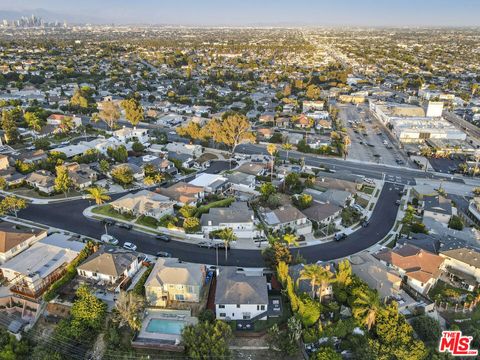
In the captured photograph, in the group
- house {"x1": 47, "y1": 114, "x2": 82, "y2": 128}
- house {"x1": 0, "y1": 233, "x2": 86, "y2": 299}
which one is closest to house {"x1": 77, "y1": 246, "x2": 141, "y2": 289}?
house {"x1": 0, "y1": 233, "x2": 86, "y2": 299}

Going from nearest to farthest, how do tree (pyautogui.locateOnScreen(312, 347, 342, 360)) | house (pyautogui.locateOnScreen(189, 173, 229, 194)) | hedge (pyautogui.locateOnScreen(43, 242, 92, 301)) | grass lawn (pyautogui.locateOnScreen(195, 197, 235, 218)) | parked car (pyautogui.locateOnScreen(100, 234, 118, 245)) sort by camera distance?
1. tree (pyautogui.locateOnScreen(312, 347, 342, 360))
2. hedge (pyautogui.locateOnScreen(43, 242, 92, 301))
3. parked car (pyautogui.locateOnScreen(100, 234, 118, 245))
4. grass lawn (pyautogui.locateOnScreen(195, 197, 235, 218))
5. house (pyautogui.locateOnScreen(189, 173, 229, 194))

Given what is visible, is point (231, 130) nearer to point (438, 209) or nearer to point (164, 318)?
point (438, 209)

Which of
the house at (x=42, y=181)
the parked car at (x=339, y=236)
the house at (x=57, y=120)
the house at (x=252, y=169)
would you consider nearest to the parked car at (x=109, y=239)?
the house at (x=42, y=181)

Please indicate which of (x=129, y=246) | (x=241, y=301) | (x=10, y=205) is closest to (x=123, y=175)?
(x=10, y=205)

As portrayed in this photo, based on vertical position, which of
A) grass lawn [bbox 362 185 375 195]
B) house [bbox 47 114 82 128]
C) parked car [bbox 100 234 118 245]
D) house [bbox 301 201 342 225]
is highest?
house [bbox 47 114 82 128]

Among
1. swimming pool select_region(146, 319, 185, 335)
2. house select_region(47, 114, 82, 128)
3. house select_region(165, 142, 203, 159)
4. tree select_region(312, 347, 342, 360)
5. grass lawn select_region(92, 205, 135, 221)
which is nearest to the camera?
tree select_region(312, 347, 342, 360)

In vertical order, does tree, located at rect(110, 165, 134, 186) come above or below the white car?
above

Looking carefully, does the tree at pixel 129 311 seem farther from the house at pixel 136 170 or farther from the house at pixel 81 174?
the house at pixel 136 170

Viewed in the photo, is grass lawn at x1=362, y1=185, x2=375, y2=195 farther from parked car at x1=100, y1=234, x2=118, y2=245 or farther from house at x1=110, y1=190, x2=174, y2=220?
parked car at x1=100, y1=234, x2=118, y2=245

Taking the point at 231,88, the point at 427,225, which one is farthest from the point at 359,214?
the point at 231,88
